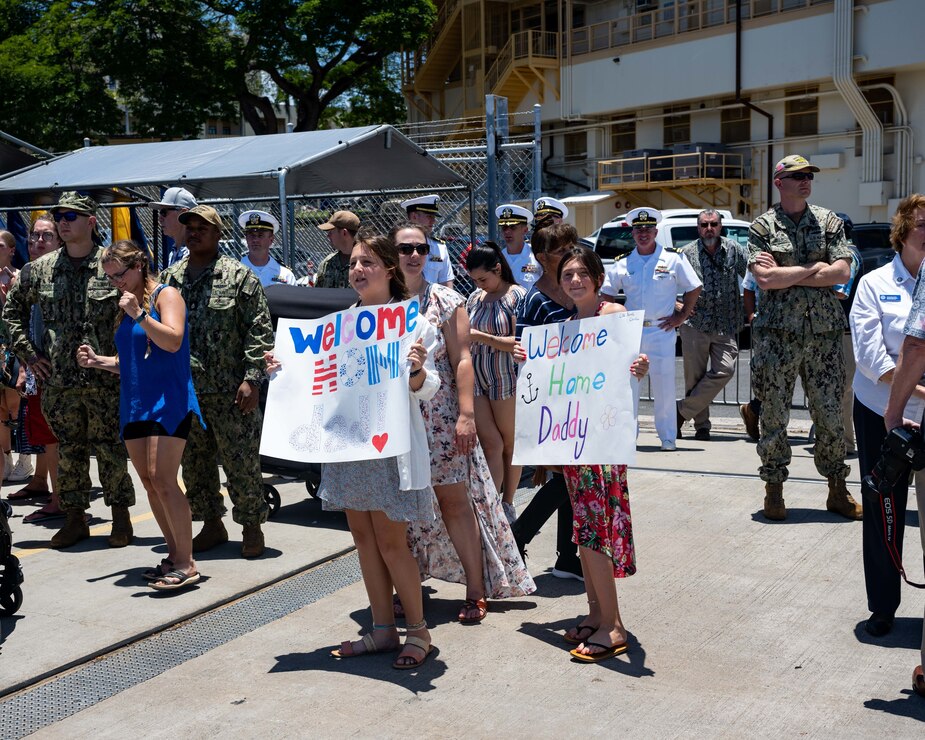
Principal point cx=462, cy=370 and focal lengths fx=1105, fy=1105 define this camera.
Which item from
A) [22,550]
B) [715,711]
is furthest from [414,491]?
[22,550]

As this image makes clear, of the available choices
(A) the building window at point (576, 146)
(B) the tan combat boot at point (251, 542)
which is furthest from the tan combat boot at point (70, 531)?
(A) the building window at point (576, 146)

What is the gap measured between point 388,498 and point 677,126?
32557mm

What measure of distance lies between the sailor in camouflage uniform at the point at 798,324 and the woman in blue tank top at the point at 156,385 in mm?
3293

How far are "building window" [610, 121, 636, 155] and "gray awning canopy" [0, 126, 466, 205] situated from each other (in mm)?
26276

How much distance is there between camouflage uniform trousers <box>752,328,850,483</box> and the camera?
21.4 ft

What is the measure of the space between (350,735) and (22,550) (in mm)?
3392

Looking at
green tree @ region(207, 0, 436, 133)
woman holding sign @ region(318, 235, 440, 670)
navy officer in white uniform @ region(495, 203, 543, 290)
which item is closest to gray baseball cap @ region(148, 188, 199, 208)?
navy officer in white uniform @ region(495, 203, 543, 290)

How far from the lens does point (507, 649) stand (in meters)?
4.78

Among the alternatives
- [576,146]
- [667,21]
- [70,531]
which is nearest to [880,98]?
[667,21]

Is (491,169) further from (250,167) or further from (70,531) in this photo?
(70,531)

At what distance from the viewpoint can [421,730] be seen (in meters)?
3.99

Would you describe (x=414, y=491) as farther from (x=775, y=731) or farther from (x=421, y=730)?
(x=775, y=731)

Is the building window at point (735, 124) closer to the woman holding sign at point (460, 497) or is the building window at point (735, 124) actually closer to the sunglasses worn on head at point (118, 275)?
the woman holding sign at point (460, 497)

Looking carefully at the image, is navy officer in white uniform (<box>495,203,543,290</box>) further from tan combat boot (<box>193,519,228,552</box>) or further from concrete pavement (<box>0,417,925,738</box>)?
tan combat boot (<box>193,519,228,552</box>)
